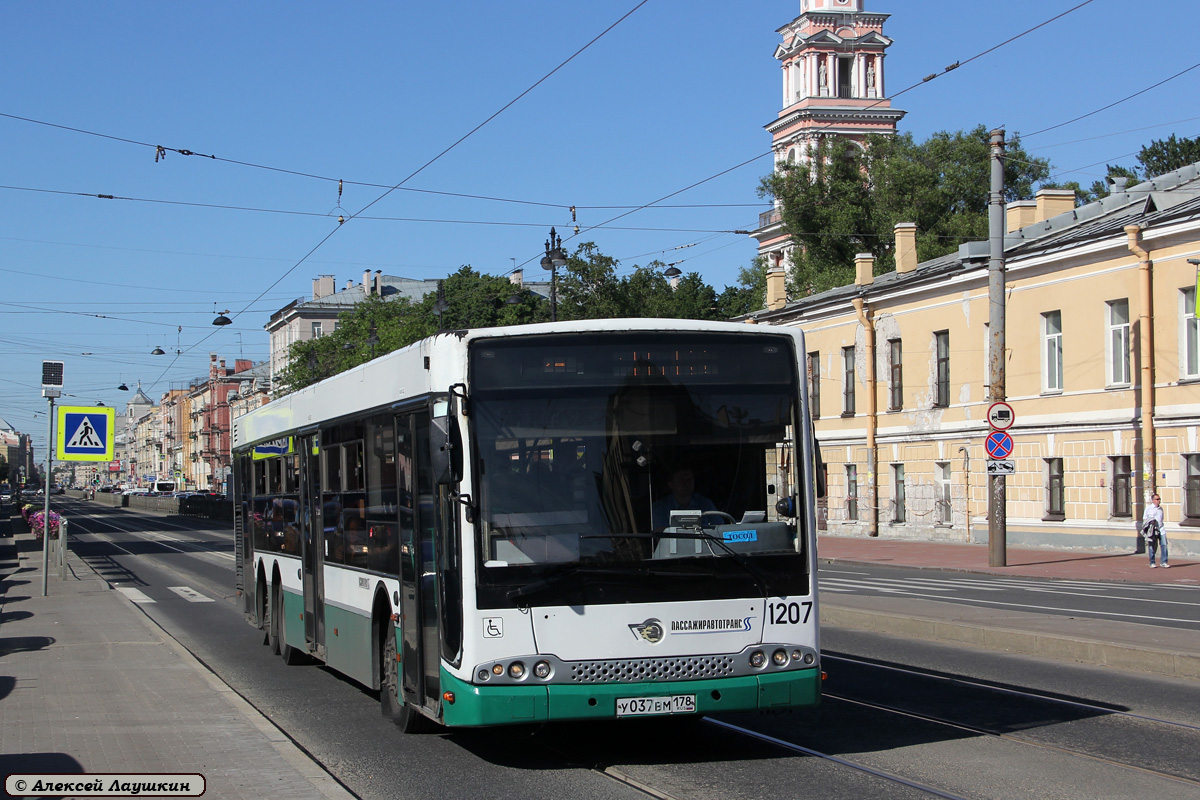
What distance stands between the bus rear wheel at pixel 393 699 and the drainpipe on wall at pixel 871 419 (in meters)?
35.1

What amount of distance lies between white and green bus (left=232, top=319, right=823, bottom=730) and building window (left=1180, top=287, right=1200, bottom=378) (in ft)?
81.1

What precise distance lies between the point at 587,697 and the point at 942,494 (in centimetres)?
→ 3367

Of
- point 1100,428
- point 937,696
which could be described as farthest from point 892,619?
point 1100,428

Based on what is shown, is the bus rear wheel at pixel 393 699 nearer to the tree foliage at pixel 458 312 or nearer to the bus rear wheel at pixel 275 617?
the bus rear wheel at pixel 275 617

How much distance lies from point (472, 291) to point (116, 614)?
68.4 m

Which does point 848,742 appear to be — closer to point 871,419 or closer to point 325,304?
point 871,419

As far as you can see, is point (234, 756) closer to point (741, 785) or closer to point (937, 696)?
point (741, 785)

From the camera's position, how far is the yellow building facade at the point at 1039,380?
101ft

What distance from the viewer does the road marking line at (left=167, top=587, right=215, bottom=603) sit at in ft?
77.0

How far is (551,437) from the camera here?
7.97m

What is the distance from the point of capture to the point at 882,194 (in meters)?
66.8

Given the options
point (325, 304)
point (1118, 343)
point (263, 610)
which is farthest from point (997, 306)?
point (325, 304)

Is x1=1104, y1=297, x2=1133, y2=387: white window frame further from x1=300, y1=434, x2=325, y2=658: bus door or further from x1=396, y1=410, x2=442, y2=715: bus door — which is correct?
x1=396, y1=410, x2=442, y2=715: bus door

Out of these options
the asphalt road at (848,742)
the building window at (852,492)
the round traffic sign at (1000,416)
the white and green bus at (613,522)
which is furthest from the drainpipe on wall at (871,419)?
the white and green bus at (613,522)
